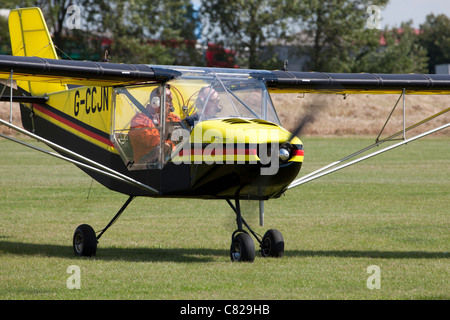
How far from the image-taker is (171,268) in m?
8.95

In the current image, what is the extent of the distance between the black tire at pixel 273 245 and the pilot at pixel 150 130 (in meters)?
1.82

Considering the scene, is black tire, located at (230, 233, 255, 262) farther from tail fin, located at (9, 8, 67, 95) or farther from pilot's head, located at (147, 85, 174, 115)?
tail fin, located at (9, 8, 67, 95)

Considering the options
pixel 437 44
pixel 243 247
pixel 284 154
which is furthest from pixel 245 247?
pixel 437 44

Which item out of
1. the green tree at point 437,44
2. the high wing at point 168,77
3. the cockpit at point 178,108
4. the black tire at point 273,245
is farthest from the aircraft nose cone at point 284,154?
the green tree at point 437,44

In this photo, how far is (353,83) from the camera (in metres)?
11.0

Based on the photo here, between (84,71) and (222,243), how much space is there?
3.52 metres

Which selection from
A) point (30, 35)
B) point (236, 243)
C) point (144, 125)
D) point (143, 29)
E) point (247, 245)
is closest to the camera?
point (247, 245)

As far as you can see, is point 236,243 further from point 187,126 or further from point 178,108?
point 178,108

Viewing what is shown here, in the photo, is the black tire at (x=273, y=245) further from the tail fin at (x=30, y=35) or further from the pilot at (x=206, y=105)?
the tail fin at (x=30, y=35)

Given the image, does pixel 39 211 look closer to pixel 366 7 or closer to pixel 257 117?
pixel 257 117

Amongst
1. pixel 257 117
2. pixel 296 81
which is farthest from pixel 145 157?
pixel 296 81

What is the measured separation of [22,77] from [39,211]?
232 inches

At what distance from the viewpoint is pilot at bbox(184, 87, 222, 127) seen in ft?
29.7

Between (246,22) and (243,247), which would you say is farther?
(246,22)
